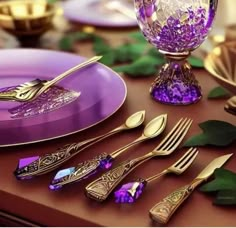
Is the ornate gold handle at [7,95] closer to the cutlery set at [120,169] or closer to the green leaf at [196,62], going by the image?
the cutlery set at [120,169]

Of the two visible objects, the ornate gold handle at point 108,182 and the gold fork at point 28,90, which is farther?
the gold fork at point 28,90

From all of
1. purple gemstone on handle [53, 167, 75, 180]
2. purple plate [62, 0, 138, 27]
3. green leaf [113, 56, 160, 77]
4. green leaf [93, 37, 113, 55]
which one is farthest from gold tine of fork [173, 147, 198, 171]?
purple plate [62, 0, 138, 27]

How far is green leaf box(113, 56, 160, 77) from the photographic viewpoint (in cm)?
75

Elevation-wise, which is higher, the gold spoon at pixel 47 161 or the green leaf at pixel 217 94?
the gold spoon at pixel 47 161

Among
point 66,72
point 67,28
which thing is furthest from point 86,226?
point 67,28

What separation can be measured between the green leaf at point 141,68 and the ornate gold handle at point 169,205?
0.95ft

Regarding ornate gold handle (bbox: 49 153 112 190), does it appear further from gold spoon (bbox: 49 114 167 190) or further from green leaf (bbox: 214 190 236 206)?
green leaf (bbox: 214 190 236 206)

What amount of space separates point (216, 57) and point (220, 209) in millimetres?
245

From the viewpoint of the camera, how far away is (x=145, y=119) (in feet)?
2.05

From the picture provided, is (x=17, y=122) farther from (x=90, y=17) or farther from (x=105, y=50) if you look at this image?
(x=90, y=17)

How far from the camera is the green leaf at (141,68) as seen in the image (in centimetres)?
75

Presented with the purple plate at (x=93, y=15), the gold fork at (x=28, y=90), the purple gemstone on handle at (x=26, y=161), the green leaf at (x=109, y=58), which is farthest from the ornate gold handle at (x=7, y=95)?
the purple plate at (x=93, y=15)

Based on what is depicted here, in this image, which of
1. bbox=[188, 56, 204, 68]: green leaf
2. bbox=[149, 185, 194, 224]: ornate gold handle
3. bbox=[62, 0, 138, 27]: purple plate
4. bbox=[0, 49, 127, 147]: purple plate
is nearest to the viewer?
bbox=[149, 185, 194, 224]: ornate gold handle

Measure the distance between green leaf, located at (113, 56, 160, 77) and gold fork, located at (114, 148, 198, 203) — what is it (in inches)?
9.3
